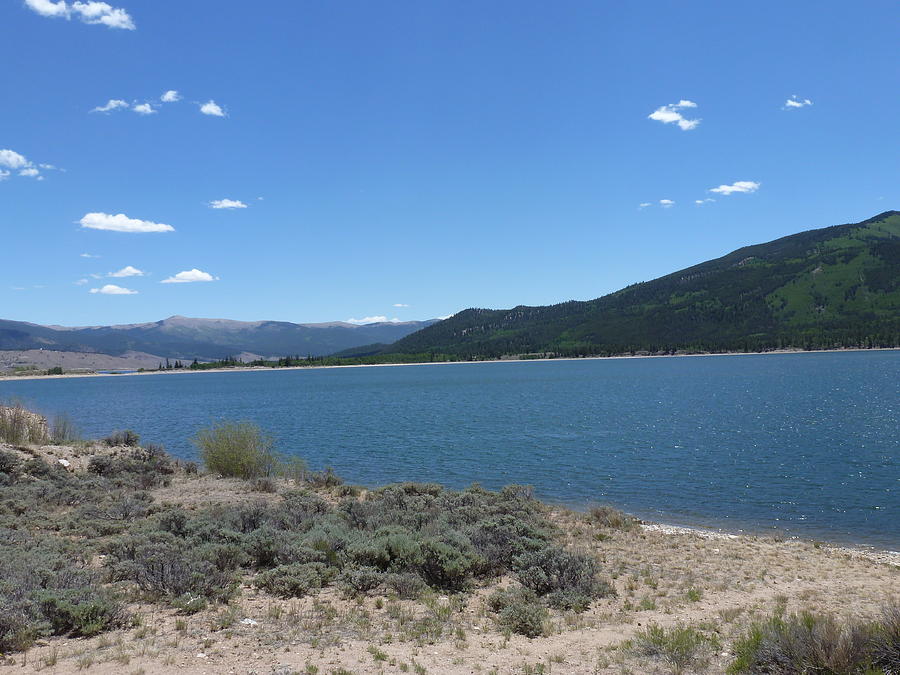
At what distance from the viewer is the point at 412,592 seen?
11.0 m

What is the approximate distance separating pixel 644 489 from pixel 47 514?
917 inches

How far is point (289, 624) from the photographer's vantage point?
30.2 ft

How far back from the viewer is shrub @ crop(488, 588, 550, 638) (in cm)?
907

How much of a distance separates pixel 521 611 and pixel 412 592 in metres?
2.54

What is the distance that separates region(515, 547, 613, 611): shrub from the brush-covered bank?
4cm

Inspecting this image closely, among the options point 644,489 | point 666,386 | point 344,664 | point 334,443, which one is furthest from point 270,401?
point 344,664

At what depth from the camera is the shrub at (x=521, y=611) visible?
9.07 metres

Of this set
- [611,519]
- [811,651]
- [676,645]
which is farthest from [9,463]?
[811,651]

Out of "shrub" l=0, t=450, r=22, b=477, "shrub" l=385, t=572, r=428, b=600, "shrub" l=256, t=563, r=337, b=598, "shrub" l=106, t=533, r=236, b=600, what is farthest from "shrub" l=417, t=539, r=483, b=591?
"shrub" l=0, t=450, r=22, b=477

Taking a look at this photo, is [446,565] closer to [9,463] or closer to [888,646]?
[888,646]

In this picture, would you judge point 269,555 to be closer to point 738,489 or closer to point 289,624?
point 289,624

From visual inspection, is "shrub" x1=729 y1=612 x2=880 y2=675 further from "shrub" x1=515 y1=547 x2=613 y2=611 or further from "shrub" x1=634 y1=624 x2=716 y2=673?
"shrub" x1=515 y1=547 x2=613 y2=611

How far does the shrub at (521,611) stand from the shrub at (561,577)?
0.55 metres

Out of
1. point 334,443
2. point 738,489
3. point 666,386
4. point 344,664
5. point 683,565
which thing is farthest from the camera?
point 666,386
